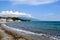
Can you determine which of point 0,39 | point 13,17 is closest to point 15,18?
point 13,17

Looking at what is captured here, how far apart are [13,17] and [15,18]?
296 centimetres

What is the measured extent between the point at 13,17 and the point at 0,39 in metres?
140

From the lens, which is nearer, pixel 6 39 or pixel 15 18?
pixel 6 39

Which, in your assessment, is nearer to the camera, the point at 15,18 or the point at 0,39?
the point at 0,39

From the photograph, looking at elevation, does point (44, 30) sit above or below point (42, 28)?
above

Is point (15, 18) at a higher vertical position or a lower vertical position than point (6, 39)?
lower

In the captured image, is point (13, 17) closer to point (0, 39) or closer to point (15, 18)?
point (15, 18)

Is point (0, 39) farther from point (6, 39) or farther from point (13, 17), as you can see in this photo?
point (13, 17)

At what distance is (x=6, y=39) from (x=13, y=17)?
459 ft

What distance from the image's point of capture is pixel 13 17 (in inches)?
5827

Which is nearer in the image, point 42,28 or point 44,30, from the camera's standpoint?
point 44,30

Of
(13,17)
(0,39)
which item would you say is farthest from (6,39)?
(13,17)

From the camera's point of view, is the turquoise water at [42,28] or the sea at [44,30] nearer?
the sea at [44,30]

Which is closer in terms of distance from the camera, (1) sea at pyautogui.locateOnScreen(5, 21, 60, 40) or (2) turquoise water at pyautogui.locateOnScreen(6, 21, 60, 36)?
(1) sea at pyautogui.locateOnScreen(5, 21, 60, 40)
